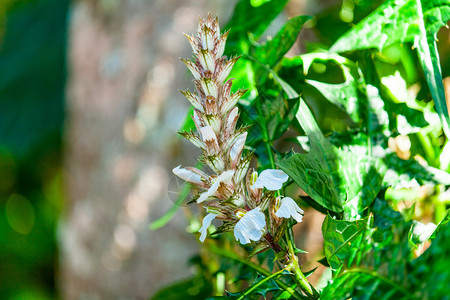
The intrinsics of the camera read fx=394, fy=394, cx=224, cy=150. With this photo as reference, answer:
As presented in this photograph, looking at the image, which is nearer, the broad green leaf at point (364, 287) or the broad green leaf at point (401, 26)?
the broad green leaf at point (364, 287)

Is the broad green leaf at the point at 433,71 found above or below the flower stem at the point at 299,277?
above

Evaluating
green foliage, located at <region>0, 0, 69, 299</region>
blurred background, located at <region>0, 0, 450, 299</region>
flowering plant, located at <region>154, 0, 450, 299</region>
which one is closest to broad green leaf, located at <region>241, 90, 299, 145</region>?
flowering plant, located at <region>154, 0, 450, 299</region>

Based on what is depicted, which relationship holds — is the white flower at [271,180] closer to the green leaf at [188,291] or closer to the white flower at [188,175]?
the white flower at [188,175]

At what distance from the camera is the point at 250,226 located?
235 mm

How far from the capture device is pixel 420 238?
0.30m

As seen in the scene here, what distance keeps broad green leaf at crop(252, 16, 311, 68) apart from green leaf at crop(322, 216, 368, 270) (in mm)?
201

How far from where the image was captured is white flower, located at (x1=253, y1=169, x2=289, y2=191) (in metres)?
0.24

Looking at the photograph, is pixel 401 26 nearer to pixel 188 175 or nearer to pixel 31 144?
pixel 188 175

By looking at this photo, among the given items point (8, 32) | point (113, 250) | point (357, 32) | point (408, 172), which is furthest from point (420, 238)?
point (8, 32)

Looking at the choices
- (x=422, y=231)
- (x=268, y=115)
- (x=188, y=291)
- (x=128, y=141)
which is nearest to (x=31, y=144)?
(x=128, y=141)

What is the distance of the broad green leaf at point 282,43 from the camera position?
1.29 ft

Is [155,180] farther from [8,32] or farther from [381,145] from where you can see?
[8,32]

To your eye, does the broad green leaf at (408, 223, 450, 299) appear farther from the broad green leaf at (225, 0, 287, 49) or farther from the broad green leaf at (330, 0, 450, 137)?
the broad green leaf at (225, 0, 287, 49)

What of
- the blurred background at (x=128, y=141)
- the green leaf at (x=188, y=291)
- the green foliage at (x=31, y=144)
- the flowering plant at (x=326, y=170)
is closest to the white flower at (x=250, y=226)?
the flowering plant at (x=326, y=170)
